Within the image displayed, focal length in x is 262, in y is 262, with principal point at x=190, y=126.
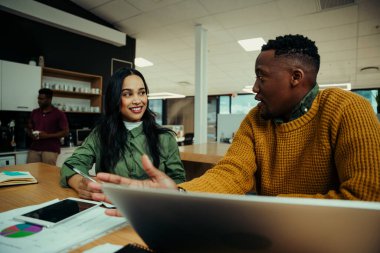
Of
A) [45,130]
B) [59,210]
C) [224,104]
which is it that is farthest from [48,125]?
[224,104]

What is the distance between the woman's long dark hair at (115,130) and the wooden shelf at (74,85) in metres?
3.19

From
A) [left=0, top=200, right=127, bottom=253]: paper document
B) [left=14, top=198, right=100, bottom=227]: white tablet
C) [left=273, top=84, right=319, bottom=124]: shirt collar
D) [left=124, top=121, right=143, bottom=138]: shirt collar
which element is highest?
[left=273, top=84, right=319, bottom=124]: shirt collar

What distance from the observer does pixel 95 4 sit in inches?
177

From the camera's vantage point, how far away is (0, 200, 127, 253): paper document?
68cm

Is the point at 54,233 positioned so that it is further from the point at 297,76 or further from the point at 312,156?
the point at 297,76

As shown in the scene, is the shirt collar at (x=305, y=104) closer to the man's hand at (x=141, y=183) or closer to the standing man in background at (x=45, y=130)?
the man's hand at (x=141, y=183)

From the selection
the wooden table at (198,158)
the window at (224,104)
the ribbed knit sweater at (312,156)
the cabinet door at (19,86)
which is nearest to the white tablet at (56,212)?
the ribbed knit sweater at (312,156)

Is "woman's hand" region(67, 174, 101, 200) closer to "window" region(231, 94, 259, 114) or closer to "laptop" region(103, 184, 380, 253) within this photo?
"laptop" region(103, 184, 380, 253)

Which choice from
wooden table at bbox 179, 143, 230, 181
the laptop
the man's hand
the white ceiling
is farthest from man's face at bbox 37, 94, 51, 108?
the laptop

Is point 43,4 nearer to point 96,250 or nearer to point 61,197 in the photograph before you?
point 61,197

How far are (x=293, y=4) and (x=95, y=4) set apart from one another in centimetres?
324

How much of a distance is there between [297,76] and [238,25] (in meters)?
4.14

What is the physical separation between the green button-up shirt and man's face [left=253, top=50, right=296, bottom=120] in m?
0.72

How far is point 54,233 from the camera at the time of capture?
30.1 inches
